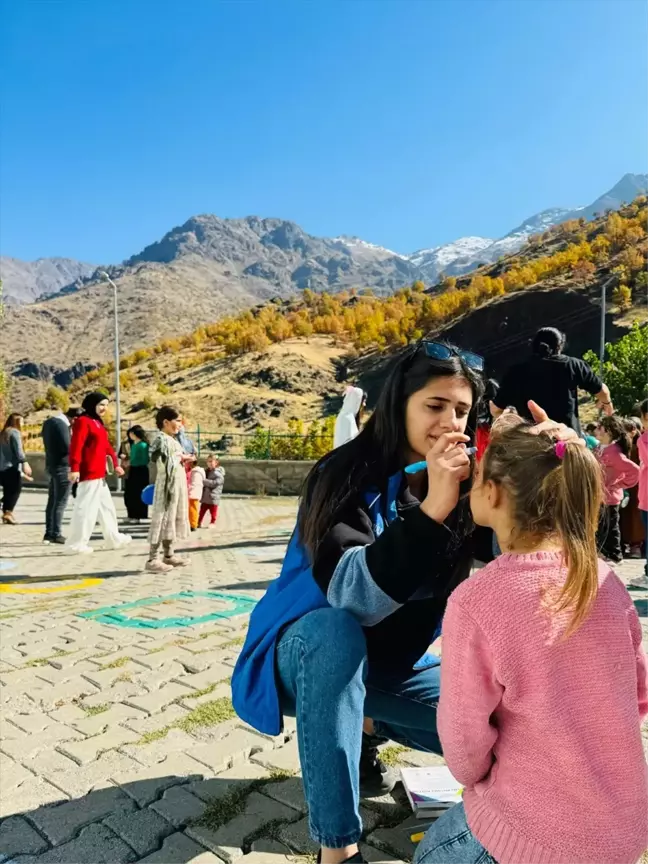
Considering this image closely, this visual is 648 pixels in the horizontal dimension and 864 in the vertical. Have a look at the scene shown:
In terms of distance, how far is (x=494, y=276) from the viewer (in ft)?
258

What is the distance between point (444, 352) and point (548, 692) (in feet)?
3.48

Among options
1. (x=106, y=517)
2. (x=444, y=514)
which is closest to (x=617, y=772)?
(x=444, y=514)

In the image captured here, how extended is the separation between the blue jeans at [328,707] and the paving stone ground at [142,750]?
1.26 ft

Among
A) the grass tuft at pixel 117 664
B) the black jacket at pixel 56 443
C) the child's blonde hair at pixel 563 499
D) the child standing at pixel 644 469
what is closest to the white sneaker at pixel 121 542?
the black jacket at pixel 56 443

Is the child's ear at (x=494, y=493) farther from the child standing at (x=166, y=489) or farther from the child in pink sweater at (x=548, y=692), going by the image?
the child standing at (x=166, y=489)

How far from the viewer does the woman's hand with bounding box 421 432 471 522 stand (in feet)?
5.30

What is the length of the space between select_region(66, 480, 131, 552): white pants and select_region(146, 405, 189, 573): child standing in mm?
1323

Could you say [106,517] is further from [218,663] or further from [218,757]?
[218,757]

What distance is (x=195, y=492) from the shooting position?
1020 cm

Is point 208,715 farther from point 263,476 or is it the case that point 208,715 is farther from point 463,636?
point 263,476

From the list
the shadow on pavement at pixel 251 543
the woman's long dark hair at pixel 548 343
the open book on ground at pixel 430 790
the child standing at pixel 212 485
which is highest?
the woman's long dark hair at pixel 548 343

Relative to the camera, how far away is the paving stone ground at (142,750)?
2032 millimetres

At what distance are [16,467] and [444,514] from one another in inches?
403

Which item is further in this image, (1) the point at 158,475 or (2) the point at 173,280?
(2) the point at 173,280
